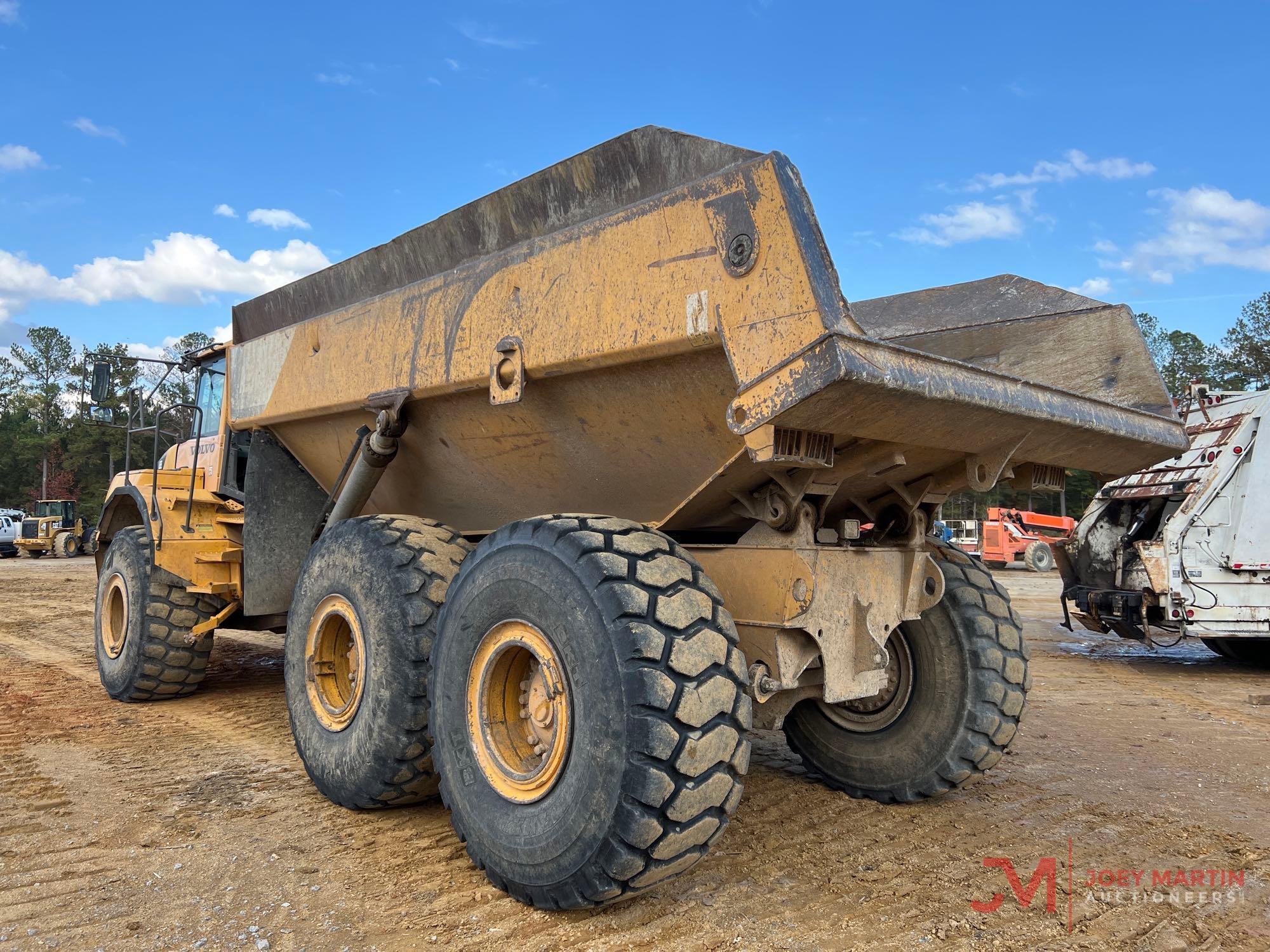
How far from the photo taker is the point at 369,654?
12.5 feet

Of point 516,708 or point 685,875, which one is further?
point 516,708

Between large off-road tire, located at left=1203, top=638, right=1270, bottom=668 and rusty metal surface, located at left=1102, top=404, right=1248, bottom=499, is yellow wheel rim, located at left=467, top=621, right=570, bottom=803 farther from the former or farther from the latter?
large off-road tire, located at left=1203, top=638, right=1270, bottom=668

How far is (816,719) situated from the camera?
4309 mm

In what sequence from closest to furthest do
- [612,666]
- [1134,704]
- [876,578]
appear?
[612,666]
[876,578]
[1134,704]

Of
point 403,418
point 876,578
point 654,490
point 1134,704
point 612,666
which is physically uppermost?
point 403,418

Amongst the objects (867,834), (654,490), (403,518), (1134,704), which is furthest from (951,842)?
(1134,704)

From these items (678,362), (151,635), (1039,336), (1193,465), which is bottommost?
(151,635)

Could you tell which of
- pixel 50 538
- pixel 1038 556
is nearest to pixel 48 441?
pixel 50 538

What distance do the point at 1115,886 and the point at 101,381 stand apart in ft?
19.3

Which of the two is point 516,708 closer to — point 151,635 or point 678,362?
point 678,362

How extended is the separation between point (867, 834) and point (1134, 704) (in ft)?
14.5

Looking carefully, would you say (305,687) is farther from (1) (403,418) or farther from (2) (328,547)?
(1) (403,418)

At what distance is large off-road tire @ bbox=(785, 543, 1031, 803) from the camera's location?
3.89 m

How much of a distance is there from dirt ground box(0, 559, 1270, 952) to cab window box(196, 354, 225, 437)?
6.60ft
